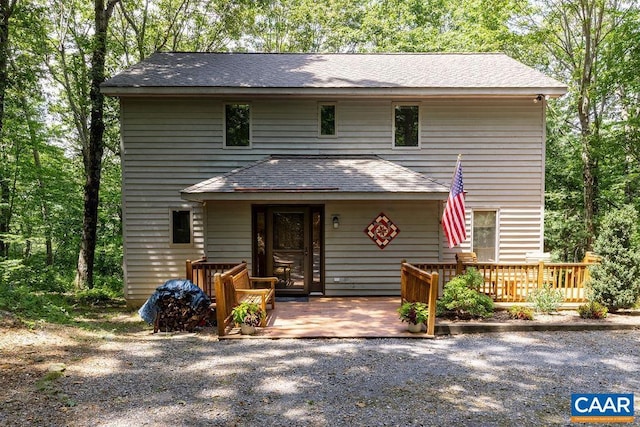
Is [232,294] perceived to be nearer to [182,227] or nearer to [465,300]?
[182,227]

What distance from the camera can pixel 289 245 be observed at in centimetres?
974

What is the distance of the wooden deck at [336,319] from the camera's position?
22.1 ft

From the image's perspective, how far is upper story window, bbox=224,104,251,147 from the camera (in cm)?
1006

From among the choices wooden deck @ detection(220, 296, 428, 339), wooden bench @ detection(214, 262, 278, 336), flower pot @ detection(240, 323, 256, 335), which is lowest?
wooden deck @ detection(220, 296, 428, 339)

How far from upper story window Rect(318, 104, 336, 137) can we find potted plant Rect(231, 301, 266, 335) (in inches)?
201

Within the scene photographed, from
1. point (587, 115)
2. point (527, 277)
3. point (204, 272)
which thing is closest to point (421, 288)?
point (527, 277)

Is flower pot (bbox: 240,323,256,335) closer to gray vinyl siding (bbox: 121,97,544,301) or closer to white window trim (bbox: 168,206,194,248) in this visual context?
gray vinyl siding (bbox: 121,97,544,301)

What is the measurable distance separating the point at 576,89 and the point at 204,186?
14.9 metres

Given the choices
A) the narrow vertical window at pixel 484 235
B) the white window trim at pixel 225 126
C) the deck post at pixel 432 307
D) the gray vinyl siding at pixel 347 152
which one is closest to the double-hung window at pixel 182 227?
the gray vinyl siding at pixel 347 152

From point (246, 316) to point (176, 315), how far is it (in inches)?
58.3

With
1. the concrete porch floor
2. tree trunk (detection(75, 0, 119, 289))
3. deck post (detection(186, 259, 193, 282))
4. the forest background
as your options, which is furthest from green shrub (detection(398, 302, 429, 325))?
tree trunk (detection(75, 0, 119, 289))

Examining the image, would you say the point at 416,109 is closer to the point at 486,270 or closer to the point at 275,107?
the point at 275,107

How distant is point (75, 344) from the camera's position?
6043 millimetres

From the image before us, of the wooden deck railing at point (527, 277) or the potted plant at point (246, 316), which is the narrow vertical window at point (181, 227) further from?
the wooden deck railing at point (527, 277)
